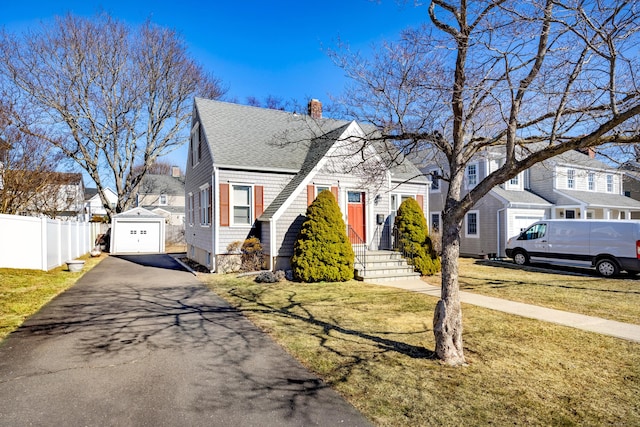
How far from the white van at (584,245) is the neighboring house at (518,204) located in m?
3.08

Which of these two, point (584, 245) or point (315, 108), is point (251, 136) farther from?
point (584, 245)

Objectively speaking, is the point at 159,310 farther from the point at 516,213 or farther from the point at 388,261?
the point at 516,213

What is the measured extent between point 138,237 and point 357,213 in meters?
18.3

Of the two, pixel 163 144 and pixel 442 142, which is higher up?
pixel 163 144

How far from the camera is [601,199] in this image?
2417 centimetres

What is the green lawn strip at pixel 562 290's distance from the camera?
8695 mm

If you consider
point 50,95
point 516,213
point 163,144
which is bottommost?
point 516,213

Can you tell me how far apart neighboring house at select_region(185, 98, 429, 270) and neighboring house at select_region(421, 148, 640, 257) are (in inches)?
212

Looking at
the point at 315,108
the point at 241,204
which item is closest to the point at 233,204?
the point at 241,204

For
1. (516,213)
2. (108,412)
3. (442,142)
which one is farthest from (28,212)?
(516,213)

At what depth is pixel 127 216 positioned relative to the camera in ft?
87.9

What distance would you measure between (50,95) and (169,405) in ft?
86.2

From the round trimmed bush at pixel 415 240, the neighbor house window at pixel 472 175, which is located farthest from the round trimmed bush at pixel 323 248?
the neighbor house window at pixel 472 175

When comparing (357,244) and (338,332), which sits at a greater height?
(357,244)
